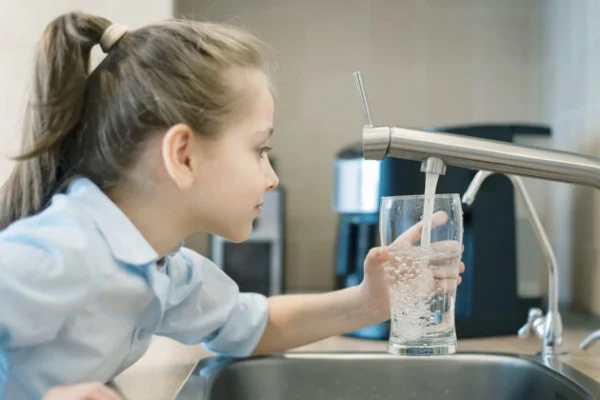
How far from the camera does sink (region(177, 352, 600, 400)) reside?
0.87m

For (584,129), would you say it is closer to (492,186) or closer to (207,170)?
(492,186)

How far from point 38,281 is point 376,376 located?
0.45m

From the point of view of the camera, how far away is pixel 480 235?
3.95ft

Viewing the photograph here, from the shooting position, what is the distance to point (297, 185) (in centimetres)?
175

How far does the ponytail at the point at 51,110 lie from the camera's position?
2.41 ft

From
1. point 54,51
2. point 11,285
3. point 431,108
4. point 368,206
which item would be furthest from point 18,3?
point 431,108

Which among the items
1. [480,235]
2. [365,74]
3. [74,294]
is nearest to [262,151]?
[74,294]

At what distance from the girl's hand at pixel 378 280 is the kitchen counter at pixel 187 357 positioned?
123mm

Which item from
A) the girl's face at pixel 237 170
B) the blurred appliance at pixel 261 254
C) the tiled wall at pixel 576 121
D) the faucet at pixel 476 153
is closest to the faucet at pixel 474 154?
the faucet at pixel 476 153

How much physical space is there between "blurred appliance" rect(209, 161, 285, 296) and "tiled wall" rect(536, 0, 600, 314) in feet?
1.87

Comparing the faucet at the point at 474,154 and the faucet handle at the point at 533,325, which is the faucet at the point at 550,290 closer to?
the faucet handle at the point at 533,325

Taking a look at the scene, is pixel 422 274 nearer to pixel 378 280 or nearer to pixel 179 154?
pixel 378 280

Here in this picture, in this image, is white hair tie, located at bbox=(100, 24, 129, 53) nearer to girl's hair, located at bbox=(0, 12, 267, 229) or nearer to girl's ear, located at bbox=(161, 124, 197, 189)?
girl's hair, located at bbox=(0, 12, 267, 229)

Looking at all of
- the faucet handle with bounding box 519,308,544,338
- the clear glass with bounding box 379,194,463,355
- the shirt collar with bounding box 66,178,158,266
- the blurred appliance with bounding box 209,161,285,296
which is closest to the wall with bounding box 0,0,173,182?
the blurred appliance with bounding box 209,161,285,296
